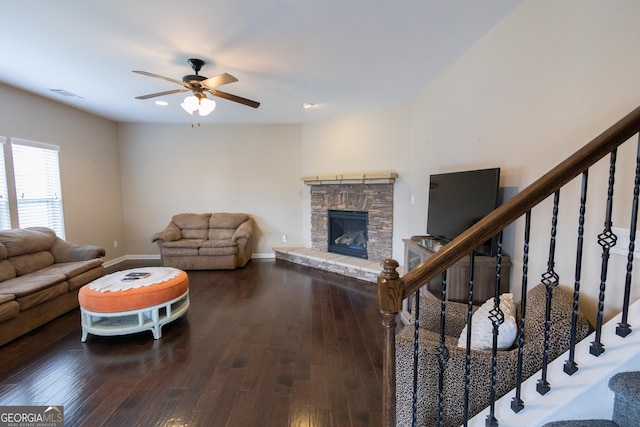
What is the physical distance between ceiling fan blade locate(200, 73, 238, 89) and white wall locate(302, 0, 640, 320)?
2.22 metres

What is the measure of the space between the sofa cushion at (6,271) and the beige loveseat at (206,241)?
1863mm

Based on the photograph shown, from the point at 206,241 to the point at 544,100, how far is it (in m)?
4.99

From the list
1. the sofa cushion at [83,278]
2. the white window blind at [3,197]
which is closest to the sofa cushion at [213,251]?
the sofa cushion at [83,278]

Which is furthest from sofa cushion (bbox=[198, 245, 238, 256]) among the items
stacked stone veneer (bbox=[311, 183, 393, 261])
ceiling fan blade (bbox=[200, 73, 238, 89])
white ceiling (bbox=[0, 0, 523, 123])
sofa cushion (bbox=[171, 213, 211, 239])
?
ceiling fan blade (bbox=[200, 73, 238, 89])

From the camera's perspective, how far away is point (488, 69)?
2.42m

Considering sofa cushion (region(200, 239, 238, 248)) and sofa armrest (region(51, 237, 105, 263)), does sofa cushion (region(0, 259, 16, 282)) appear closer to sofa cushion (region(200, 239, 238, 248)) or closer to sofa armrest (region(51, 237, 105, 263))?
sofa armrest (region(51, 237, 105, 263))

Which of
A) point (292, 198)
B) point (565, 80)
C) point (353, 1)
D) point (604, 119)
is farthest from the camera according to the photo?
point (292, 198)

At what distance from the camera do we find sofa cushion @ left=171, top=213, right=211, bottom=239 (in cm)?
550

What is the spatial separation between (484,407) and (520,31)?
2.44 m

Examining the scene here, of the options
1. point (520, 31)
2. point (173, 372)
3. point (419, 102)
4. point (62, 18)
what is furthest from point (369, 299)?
point (62, 18)

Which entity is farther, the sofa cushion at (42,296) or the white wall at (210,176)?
the white wall at (210,176)

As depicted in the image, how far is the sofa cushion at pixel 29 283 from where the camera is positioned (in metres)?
2.74

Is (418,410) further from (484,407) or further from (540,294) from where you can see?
(540,294)

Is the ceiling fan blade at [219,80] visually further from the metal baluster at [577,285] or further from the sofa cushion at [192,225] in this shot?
the sofa cushion at [192,225]
